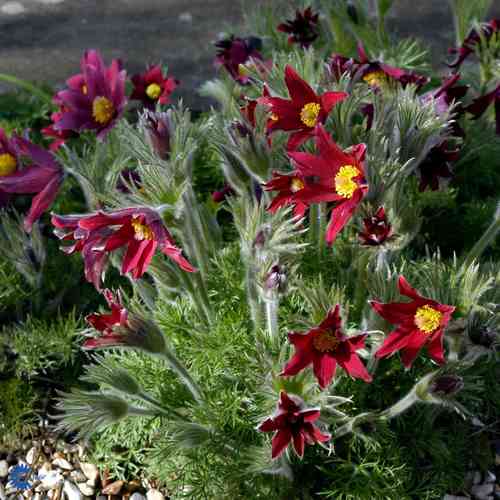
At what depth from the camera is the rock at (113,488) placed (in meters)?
1.84

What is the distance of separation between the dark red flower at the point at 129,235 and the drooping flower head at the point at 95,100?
64 centimetres

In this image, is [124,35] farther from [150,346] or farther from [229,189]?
[150,346]

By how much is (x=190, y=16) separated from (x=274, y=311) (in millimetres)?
2603

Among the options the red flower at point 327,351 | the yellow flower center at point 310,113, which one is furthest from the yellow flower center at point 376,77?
the red flower at point 327,351

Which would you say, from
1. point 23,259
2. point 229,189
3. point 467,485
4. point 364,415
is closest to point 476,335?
point 364,415

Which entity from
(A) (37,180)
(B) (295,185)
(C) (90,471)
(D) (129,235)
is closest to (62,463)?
(C) (90,471)

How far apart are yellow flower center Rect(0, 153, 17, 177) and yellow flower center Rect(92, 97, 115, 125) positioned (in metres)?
0.24

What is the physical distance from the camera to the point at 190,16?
3.65 meters

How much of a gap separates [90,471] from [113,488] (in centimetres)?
9

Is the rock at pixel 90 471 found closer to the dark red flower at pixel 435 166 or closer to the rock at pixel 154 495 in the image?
the rock at pixel 154 495

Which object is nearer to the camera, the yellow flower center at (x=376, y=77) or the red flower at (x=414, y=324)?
the red flower at (x=414, y=324)

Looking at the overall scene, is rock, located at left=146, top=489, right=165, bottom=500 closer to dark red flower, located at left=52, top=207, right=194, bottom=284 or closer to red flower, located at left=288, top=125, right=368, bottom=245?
dark red flower, located at left=52, top=207, right=194, bottom=284

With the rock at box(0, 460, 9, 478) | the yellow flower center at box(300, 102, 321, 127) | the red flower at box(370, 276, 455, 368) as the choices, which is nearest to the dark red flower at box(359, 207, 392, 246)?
the red flower at box(370, 276, 455, 368)

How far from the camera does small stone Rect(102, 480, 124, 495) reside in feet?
6.05
